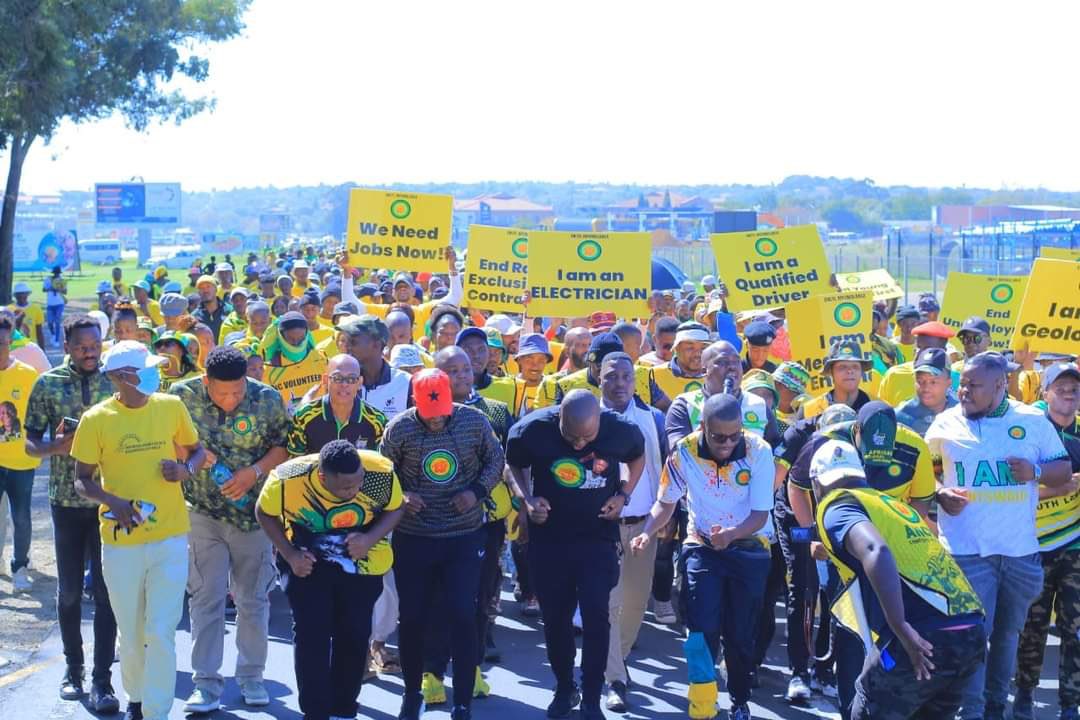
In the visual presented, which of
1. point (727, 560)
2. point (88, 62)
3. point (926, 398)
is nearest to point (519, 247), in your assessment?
point (926, 398)

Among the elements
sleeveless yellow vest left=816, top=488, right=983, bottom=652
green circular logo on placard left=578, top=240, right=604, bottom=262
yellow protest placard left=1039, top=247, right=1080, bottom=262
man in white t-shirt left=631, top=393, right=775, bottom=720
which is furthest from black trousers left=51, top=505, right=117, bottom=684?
yellow protest placard left=1039, top=247, right=1080, bottom=262

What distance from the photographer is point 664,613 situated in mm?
10039

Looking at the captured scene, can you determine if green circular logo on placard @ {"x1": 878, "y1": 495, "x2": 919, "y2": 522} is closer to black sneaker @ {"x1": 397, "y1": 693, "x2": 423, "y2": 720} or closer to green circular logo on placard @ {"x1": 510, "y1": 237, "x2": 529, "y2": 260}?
black sneaker @ {"x1": 397, "y1": 693, "x2": 423, "y2": 720}

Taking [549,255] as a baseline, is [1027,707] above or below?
below

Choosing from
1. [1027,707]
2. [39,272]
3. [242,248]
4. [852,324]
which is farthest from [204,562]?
[242,248]

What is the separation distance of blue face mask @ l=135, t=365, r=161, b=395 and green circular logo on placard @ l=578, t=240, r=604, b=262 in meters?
6.25

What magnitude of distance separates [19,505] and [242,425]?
3567 mm

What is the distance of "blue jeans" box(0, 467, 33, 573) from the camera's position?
10227 millimetres

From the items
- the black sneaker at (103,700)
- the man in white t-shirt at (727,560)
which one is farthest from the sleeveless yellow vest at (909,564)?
the black sneaker at (103,700)

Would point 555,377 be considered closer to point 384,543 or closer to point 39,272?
point 384,543

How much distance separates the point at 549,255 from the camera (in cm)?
1301

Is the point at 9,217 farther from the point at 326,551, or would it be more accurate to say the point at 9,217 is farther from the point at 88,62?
the point at 326,551

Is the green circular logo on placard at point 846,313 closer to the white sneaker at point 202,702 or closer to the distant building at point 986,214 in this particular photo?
the white sneaker at point 202,702

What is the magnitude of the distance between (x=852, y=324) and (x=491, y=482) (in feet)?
15.9
